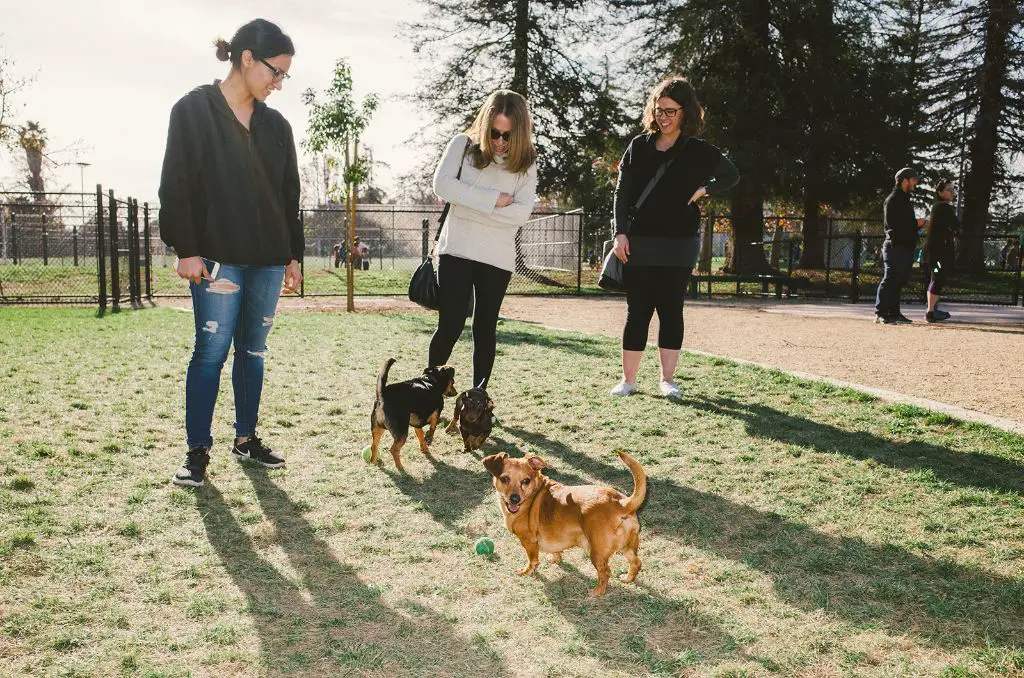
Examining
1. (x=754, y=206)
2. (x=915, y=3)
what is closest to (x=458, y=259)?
(x=754, y=206)

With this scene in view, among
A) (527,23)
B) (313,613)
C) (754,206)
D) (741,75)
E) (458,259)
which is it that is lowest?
(313,613)

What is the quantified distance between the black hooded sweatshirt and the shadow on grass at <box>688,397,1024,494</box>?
10.3 ft

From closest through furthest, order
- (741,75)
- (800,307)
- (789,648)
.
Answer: (789,648)
(800,307)
(741,75)

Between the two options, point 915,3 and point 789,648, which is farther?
point 915,3

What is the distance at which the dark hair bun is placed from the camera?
3.49 meters

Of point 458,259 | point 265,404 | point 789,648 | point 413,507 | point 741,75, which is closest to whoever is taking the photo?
point 789,648

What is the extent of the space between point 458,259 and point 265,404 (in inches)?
77.9

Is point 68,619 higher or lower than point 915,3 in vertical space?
lower

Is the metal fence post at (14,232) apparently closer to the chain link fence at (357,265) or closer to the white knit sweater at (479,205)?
the chain link fence at (357,265)

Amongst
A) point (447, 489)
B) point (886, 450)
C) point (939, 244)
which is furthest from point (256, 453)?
point (939, 244)

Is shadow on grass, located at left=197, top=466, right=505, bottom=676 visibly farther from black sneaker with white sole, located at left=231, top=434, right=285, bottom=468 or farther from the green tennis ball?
black sneaker with white sole, located at left=231, top=434, right=285, bottom=468

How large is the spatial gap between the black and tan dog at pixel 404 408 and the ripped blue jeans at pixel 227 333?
2.21ft

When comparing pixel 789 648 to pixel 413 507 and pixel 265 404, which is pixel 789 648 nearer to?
pixel 413 507

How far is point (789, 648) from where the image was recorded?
7.45 ft
